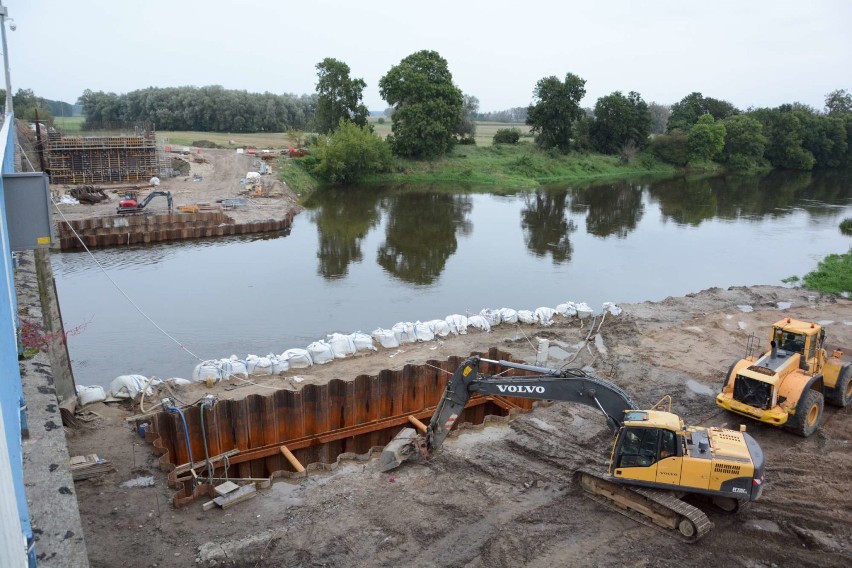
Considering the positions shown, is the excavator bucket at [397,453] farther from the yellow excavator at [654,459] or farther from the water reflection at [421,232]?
the water reflection at [421,232]

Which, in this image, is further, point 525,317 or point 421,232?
point 421,232

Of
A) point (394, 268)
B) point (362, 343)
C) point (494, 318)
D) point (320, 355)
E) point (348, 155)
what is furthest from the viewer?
point (348, 155)

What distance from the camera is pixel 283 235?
34.8 meters

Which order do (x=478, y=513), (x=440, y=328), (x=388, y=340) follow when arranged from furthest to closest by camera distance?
(x=440, y=328) → (x=388, y=340) → (x=478, y=513)

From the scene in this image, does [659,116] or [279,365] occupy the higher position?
[659,116]

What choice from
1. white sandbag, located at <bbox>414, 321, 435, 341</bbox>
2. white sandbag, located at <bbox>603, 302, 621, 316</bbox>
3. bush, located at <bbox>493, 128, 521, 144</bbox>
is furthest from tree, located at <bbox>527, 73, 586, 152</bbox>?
white sandbag, located at <bbox>414, 321, 435, 341</bbox>

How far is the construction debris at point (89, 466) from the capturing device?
1042 centimetres

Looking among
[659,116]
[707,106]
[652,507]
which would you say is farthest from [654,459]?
[659,116]

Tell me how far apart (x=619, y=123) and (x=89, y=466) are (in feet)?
248

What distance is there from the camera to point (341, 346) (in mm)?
16609

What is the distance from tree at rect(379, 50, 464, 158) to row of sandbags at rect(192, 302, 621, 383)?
143 feet

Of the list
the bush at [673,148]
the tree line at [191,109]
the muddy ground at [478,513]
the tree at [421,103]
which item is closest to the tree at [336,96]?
the tree at [421,103]

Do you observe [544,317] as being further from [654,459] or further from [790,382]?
[654,459]

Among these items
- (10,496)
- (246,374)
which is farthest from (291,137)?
(10,496)
